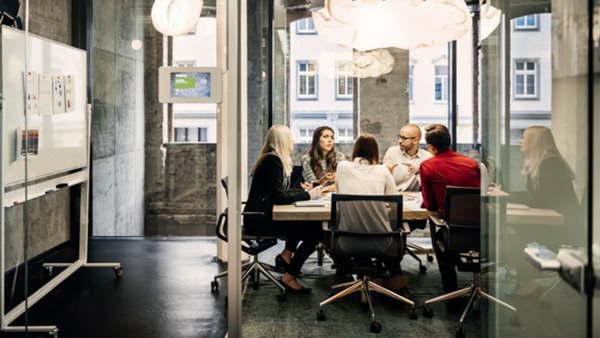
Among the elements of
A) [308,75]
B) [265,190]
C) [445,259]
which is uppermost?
[308,75]

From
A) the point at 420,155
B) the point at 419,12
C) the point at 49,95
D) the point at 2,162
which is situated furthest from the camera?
the point at 420,155

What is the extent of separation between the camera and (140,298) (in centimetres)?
506

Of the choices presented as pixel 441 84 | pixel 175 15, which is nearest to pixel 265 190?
pixel 175 15

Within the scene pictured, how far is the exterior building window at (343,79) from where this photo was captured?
8.66 metres

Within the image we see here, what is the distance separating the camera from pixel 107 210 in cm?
724

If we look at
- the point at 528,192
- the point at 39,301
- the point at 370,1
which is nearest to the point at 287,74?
the point at 370,1

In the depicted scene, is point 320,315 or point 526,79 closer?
point 526,79

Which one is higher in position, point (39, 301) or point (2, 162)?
point (2, 162)

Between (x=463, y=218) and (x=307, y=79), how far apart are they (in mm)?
4538

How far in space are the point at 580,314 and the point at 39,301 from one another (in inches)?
134

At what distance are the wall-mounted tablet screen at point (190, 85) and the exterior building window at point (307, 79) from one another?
4.46 meters

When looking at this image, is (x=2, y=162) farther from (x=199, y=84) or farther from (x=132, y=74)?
(x=132, y=74)

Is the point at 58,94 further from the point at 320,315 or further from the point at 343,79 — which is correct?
the point at 343,79

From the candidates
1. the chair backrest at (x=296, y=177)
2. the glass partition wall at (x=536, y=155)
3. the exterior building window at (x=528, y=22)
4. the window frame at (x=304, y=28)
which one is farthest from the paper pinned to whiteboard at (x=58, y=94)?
the window frame at (x=304, y=28)
